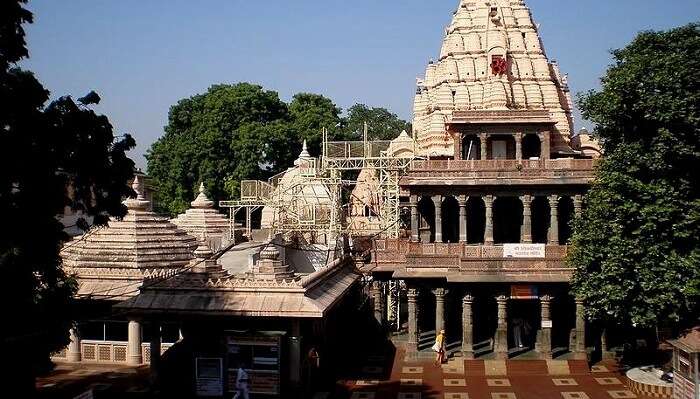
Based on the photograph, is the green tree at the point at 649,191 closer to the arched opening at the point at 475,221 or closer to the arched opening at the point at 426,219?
the arched opening at the point at 475,221

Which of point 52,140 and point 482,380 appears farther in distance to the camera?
point 482,380

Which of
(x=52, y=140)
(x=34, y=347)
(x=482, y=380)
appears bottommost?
(x=482, y=380)

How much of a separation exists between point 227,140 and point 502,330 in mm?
44679

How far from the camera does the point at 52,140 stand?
14.9 m

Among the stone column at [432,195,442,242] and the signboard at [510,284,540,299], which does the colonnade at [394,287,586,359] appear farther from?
the stone column at [432,195,442,242]

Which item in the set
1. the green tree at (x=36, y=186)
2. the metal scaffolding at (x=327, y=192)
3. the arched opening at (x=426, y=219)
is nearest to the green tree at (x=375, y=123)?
the metal scaffolding at (x=327, y=192)

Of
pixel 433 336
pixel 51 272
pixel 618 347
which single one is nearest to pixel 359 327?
pixel 433 336

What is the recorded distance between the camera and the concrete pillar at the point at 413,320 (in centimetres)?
2877

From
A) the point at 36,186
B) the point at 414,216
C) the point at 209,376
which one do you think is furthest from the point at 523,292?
the point at 36,186

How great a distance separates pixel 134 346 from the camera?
91.0ft

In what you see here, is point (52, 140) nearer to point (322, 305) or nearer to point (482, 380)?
point (322, 305)

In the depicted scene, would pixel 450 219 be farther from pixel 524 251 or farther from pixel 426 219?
pixel 524 251

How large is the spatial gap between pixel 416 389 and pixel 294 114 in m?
52.6

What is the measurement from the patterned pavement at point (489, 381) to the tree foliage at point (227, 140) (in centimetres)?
3992
